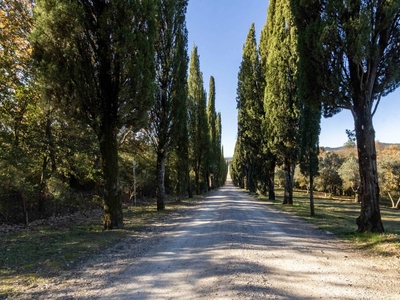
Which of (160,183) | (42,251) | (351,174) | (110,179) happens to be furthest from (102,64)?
(351,174)

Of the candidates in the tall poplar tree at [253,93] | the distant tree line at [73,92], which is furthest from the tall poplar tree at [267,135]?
the distant tree line at [73,92]

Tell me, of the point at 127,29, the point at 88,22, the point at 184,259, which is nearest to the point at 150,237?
the point at 184,259

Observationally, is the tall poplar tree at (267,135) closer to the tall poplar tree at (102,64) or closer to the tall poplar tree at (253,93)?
the tall poplar tree at (253,93)

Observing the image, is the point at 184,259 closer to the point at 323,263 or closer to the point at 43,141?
the point at 323,263

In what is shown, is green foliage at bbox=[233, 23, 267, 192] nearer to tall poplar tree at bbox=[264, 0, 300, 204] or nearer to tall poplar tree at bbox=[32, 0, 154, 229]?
tall poplar tree at bbox=[264, 0, 300, 204]

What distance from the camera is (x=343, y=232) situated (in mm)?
7641

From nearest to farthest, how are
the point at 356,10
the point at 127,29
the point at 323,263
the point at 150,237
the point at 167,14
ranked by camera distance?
1. the point at 323,263
2. the point at 356,10
3. the point at 150,237
4. the point at 127,29
5. the point at 167,14

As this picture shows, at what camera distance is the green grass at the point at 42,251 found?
4.20 metres

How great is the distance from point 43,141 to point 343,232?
1178cm

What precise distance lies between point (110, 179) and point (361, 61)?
8.37 metres

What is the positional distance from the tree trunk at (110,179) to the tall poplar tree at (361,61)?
706cm

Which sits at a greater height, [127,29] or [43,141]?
[127,29]

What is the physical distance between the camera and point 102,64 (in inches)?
331

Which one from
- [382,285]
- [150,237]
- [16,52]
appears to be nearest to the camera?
[382,285]
